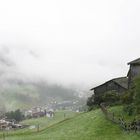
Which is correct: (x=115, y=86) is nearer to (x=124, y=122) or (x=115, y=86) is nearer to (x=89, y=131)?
(x=89, y=131)

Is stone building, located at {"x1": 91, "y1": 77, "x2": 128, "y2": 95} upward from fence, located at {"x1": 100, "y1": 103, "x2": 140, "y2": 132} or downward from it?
upward

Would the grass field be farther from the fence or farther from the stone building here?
the stone building

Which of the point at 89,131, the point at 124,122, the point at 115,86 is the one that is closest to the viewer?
the point at 124,122

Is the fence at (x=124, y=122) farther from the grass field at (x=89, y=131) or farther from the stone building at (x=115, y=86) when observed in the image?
the stone building at (x=115, y=86)

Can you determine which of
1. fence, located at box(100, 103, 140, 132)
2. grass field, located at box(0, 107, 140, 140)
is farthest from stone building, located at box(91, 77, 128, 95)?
fence, located at box(100, 103, 140, 132)

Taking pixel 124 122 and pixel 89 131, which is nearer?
pixel 124 122

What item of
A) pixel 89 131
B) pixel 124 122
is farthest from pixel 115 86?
pixel 124 122

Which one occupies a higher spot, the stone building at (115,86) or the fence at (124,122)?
the stone building at (115,86)

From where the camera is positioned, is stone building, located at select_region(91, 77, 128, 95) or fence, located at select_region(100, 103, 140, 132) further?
stone building, located at select_region(91, 77, 128, 95)

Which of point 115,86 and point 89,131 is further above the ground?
point 115,86

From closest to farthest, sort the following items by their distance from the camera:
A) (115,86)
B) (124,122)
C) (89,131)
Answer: (124,122) < (89,131) < (115,86)

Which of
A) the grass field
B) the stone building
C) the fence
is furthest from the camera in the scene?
Result: the stone building

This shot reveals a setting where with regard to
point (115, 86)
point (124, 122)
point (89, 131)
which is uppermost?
point (115, 86)

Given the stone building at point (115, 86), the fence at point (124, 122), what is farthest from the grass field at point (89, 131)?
the stone building at point (115, 86)
